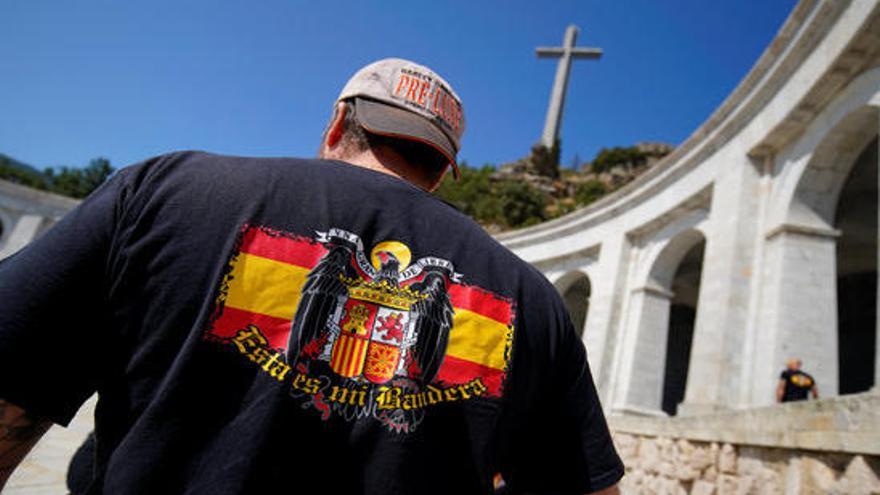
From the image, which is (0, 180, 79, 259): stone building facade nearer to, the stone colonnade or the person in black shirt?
the stone colonnade

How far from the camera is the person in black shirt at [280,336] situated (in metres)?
0.84

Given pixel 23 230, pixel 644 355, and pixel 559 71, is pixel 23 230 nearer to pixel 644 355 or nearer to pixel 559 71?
pixel 644 355

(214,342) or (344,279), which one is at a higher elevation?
(344,279)

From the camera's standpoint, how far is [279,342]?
934mm

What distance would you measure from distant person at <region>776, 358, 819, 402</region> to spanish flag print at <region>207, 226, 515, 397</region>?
25.4ft

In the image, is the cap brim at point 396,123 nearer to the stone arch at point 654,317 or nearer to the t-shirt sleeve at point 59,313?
the t-shirt sleeve at point 59,313

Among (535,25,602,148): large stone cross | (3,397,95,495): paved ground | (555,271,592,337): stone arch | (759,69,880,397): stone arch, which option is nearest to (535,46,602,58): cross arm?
(535,25,602,148): large stone cross

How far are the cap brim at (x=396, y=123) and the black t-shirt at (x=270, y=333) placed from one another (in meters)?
0.14

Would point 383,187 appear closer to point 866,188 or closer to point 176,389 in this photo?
point 176,389

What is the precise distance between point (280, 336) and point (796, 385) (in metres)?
8.37

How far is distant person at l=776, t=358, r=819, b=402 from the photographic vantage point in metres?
6.95

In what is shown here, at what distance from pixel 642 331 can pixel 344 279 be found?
42.5 feet

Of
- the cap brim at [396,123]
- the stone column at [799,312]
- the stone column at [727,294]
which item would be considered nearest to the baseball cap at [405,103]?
the cap brim at [396,123]

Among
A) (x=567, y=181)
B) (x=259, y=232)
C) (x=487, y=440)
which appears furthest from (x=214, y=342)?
(x=567, y=181)
